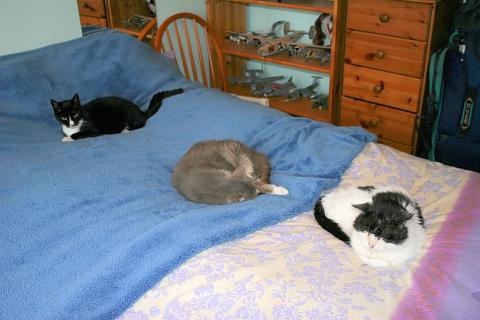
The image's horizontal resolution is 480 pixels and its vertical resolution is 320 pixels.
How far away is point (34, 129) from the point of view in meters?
2.02

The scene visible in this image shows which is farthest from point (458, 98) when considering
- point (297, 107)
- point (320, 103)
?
point (297, 107)

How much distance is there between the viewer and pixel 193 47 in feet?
10.3

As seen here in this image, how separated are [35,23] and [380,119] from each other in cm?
191

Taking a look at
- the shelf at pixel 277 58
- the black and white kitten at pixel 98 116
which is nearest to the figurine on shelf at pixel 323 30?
the shelf at pixel 277 58

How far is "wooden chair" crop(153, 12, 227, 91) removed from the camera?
113 inches

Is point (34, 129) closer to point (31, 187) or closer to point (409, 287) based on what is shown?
point (31, 187)

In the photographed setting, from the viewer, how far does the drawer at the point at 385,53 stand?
2.36 metres

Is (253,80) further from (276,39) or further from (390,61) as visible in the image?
(390,61)

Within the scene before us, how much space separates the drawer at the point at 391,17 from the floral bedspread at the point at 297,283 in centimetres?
119

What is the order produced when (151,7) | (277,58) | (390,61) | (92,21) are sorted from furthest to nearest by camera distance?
(277,58)
(151,7)
(92,21)
(390,61)

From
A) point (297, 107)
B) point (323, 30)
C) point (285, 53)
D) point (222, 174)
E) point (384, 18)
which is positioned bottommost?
point (297, 107)

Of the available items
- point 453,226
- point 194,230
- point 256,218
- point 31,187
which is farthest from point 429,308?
point 31,187

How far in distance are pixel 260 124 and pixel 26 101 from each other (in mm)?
1074

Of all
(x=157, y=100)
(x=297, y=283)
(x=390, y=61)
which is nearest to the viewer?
(x=297, y=283)
